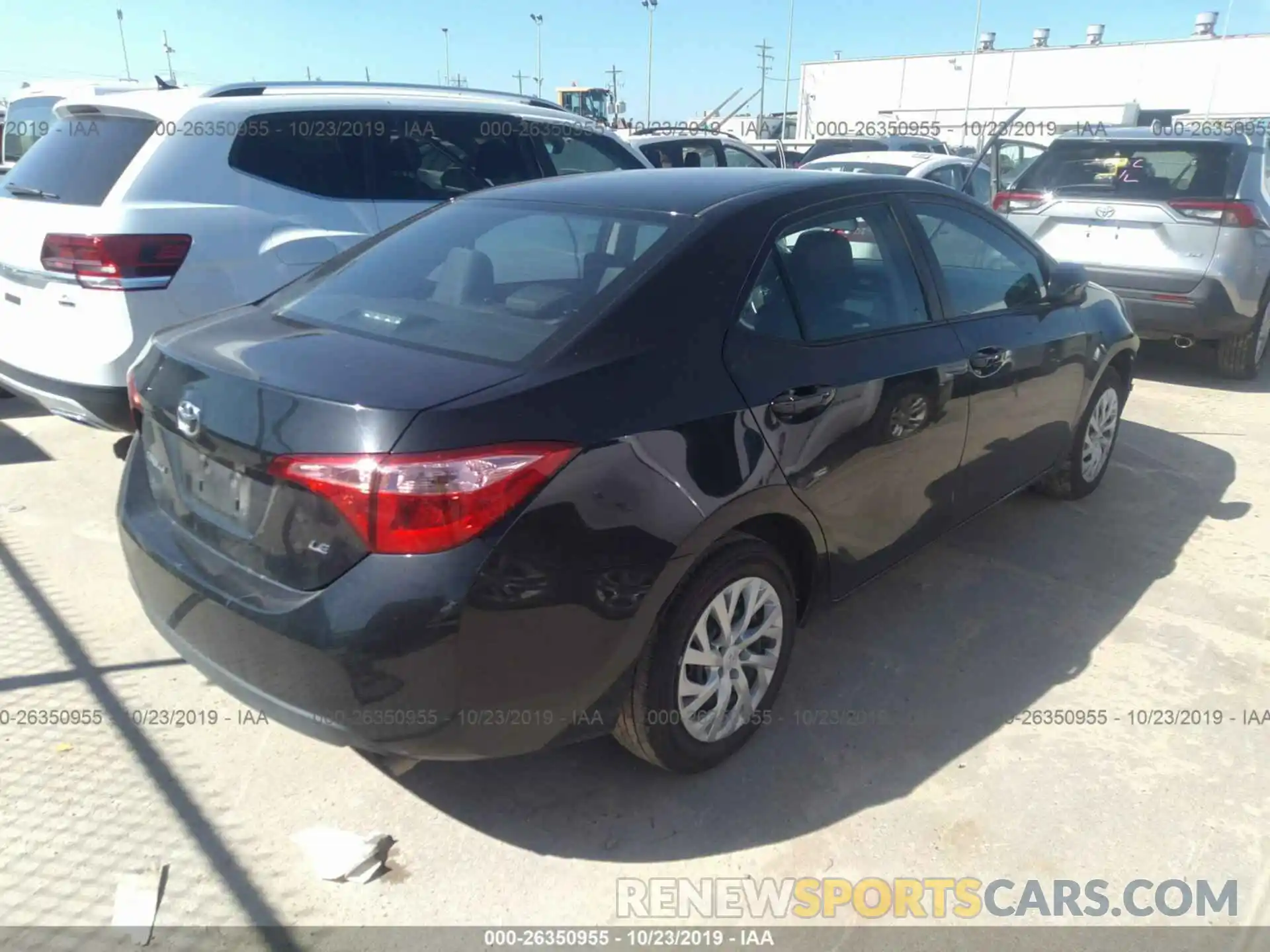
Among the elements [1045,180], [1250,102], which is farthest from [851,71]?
[1045,180]

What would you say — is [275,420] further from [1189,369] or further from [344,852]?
[1189,369]

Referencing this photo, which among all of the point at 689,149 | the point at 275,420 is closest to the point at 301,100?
the point at 275,420

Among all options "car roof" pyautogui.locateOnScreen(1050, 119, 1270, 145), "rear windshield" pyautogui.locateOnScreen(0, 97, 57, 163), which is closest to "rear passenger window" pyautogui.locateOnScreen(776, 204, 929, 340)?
"car roof" pyautogui.locateOnScreen(1050, 119, 1270, 145)

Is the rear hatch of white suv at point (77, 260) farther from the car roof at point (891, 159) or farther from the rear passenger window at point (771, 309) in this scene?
the car roof at point (891, 159)

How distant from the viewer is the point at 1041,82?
4672 cm

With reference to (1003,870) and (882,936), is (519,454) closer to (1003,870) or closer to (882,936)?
(882,936)

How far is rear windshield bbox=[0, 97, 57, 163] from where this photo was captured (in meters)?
8.91

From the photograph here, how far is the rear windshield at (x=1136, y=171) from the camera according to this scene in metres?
6.86

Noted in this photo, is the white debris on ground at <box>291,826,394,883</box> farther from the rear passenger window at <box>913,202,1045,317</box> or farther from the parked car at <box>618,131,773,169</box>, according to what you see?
the parked car at <box>618,131,773,169</box>

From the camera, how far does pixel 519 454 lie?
6.86 feet

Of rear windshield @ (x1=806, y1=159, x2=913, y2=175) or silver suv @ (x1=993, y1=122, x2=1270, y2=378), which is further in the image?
rear windshield @ (x1=806, y1=159, x2=913, y2=175)

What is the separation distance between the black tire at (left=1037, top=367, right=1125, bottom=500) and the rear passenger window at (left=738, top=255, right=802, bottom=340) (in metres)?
2.25

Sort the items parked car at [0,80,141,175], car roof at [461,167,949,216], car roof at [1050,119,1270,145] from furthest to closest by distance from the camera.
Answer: parked car at [0,80,141,175] → car roof at [1050,119,1270,145] → car roof at [461,167,949,216]

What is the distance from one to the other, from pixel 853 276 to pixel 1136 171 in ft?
17.3
